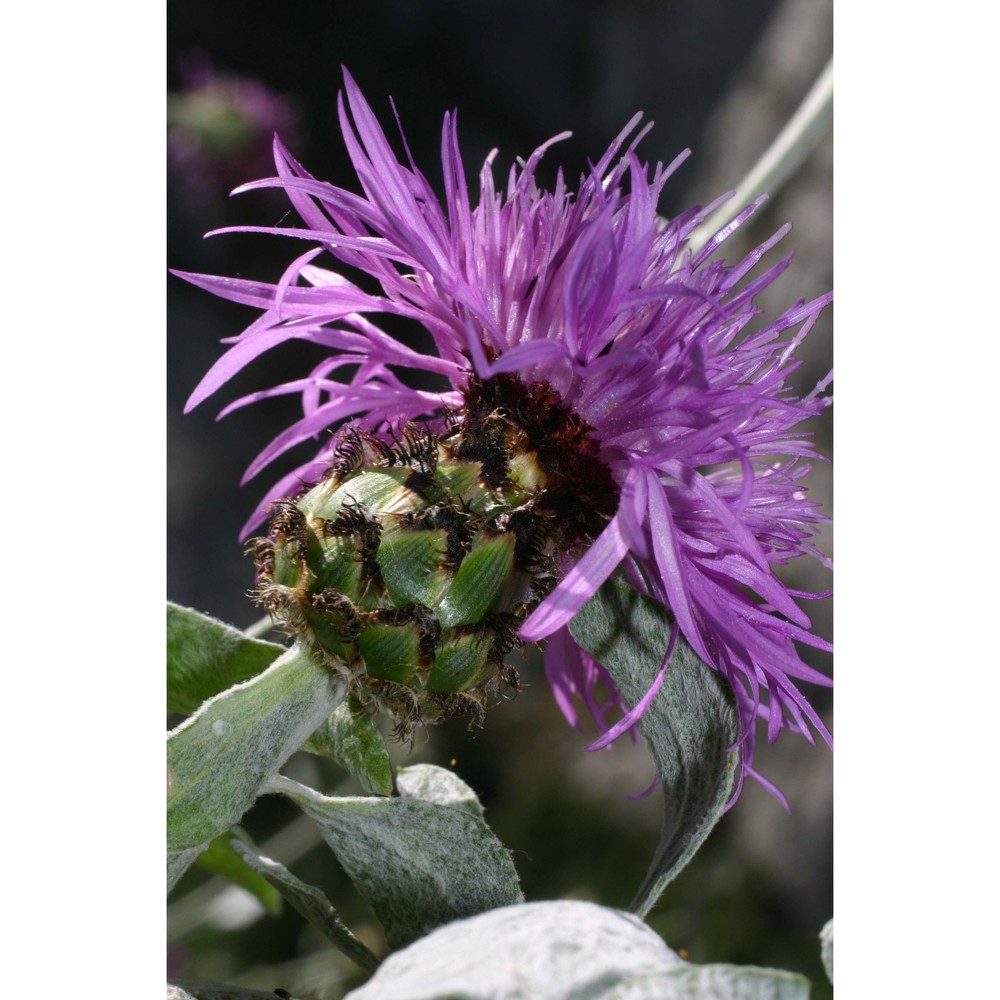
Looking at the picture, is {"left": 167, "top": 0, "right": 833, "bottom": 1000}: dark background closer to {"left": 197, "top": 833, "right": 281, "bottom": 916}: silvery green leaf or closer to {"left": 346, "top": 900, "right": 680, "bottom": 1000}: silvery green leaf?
{"left": 197, "top": 833, "right": 281, "bottom": 916}: silvery green leaf

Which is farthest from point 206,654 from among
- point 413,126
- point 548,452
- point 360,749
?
point 413,126

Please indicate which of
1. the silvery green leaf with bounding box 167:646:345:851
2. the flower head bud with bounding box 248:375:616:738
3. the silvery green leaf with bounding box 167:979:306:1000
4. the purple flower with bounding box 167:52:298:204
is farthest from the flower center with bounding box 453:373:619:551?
the purple flower with bounding box 167:52:298:204

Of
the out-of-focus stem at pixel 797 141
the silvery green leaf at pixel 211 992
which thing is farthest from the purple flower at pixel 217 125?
the silvery green leaf at pixel 211 992

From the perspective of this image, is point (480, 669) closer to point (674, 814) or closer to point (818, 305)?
point (674, 814)

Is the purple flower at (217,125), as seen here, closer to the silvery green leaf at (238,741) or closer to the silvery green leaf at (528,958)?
the silvery green leaf at (238,741)
